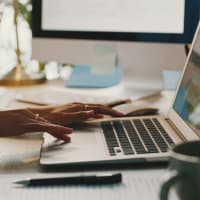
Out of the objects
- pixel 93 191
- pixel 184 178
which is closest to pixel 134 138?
pixel 93 191

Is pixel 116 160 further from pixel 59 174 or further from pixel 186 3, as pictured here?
pixel 186 3

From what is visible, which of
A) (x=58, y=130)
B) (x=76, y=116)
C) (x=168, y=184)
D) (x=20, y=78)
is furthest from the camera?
(x=20, y=78)

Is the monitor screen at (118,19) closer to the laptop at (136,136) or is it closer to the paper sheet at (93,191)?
the laptop at (136,136)

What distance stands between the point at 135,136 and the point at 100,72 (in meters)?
0.60

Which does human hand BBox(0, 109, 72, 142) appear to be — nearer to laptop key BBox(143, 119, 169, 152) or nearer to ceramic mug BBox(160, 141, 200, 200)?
laptop key BBox(143, 119, 169, 152)

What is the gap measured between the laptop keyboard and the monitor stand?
1.38 feet

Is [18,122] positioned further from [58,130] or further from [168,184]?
[168,184]

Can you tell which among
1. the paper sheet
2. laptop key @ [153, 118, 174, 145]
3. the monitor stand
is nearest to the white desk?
the paper sheet

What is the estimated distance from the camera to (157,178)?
0.80m

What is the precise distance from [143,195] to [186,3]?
0.80 metres

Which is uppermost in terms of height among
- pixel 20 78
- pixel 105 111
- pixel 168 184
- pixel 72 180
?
pixel 168 184

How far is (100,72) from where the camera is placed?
5.11 ft

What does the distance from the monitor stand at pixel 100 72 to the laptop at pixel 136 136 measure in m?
0.39

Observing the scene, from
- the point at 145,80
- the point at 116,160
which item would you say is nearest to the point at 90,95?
the point at 145,80
